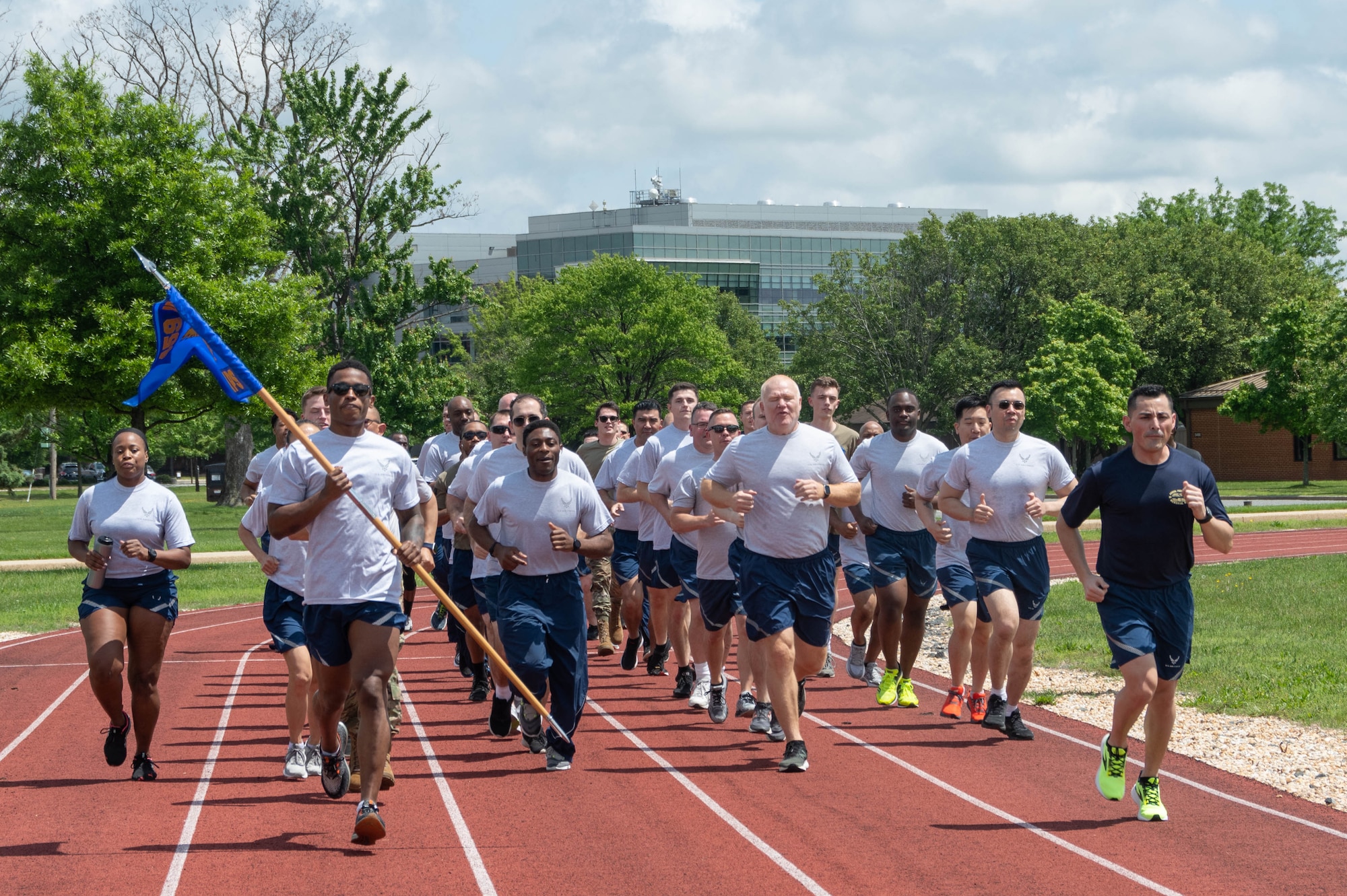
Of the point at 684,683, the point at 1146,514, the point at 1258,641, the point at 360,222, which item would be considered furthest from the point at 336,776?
the point at 360,222

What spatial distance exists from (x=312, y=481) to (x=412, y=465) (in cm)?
59

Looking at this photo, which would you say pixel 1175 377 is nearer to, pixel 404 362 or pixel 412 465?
pixel 404 362

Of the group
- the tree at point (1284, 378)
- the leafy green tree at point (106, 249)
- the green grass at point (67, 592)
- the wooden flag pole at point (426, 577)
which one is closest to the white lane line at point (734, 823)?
the wooden flag pole at point (426, 577)

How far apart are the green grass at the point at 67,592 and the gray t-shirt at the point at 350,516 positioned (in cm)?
1028

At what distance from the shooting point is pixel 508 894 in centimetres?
601

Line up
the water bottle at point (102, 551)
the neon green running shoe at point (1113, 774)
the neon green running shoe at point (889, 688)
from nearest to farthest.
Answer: the neon green running shoe at point (1113, 774), the water bottle at point (102, 551), the neon green running shoe at point (889, 688)

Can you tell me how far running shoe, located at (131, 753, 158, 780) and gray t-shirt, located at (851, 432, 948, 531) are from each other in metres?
5.60

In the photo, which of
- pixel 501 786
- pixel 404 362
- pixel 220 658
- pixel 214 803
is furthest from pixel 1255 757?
pixel 404 362

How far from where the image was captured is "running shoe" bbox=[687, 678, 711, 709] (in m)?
10.7

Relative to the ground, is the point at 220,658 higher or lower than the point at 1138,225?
lower

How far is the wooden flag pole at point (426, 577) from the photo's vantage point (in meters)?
6.70

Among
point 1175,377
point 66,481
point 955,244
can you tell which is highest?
point 955,244

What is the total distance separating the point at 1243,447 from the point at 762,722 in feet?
201

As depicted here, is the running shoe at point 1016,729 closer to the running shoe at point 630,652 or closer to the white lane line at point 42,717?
the running shoe at point 630,652
